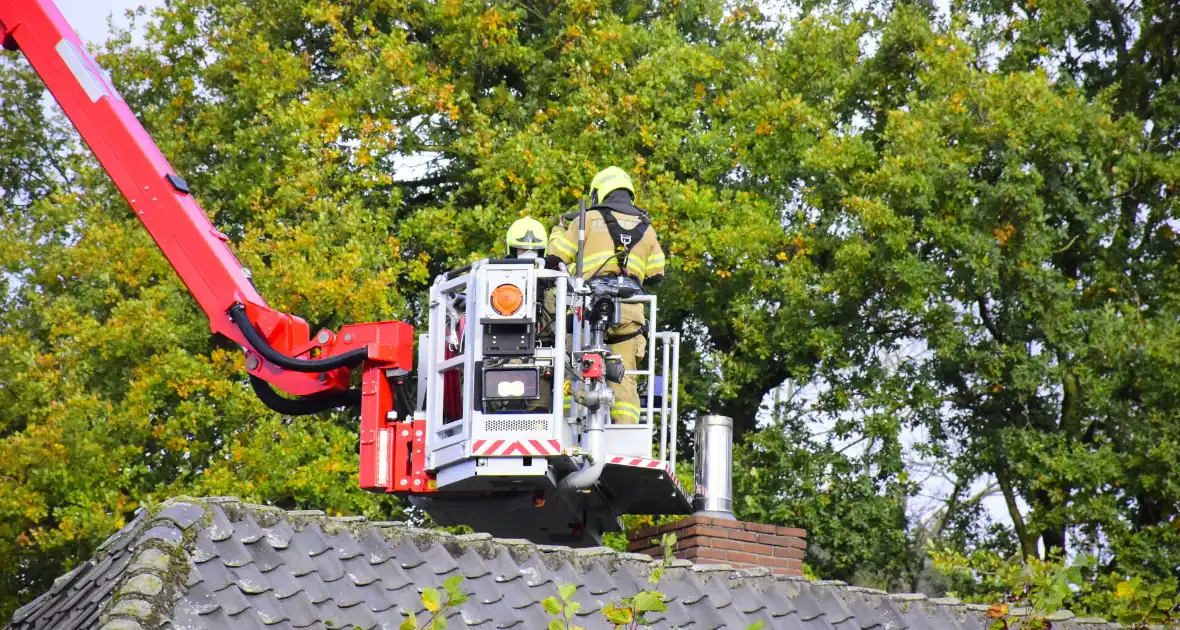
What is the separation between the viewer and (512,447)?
1128 centimetres

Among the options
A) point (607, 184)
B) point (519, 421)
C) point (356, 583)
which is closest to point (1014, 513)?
point (607, 184)

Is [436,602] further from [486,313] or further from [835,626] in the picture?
[486,313]

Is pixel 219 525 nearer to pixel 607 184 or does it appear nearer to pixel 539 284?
pixel 539 284

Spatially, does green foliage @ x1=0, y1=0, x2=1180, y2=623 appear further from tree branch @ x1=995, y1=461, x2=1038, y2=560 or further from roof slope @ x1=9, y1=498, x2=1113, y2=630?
roof slope @ x1=9, y1=498, x2=1113, y2=630

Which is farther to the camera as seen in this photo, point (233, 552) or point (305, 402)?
point (305, 402)

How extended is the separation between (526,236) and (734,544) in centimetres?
253

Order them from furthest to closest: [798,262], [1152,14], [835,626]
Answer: [1152,14] → [798,262] → [835,626]

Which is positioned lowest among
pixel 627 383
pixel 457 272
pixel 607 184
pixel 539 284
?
pixel 627 383

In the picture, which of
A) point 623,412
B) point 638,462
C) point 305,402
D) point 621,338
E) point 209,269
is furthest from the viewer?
point 209,269

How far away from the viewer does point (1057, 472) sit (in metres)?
21.1

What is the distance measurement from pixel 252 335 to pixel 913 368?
1146 centimetres

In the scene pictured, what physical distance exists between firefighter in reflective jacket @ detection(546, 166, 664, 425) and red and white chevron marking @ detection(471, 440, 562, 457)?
1.06 m

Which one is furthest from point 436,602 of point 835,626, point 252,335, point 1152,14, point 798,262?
point 1152,14

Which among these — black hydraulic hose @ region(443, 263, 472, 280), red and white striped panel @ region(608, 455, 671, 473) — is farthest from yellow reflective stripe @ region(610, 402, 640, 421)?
black hydraulic hose @ region(443, 263, 472, 280)
